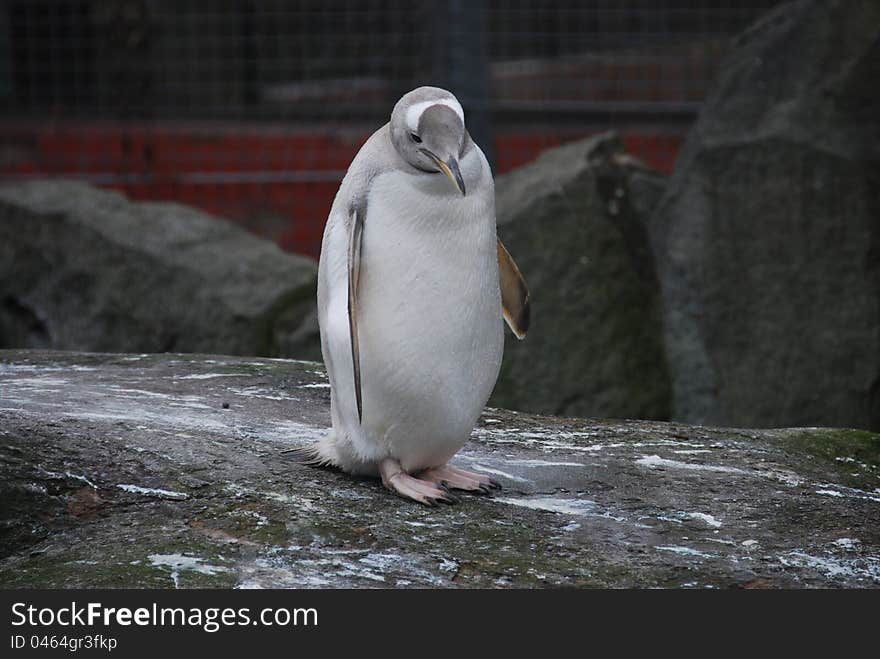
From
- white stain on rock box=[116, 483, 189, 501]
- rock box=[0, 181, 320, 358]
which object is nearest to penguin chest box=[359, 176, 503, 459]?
white stain on rock box=[116, 483, 189, 501]

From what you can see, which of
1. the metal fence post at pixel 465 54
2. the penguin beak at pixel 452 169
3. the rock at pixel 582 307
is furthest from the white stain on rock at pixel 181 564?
the metal fence post at pixel 465 54

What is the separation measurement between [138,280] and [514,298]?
281 cm

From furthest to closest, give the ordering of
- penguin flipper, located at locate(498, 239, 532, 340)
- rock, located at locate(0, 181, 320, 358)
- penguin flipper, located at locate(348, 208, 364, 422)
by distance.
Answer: rock, located at locate(0, 181, 320, 358) < penguin flipper, located at locate(498, 239, 532, 340) < penguin flipper, located at locate(348, 208, 364, 422)

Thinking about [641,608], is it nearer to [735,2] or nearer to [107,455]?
[107,455]

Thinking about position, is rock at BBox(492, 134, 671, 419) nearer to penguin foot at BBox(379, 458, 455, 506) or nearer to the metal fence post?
the metal fence post

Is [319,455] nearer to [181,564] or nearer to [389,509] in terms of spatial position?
[389,509]

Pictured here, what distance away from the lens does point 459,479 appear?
291 centimetres

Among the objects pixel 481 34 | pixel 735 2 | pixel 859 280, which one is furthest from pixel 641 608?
pixel 735 2

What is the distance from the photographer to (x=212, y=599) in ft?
7.40

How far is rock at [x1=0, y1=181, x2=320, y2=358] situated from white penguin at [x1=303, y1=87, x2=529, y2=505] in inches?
95.7

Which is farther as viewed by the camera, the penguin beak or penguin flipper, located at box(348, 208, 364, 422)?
penguin flipper, located at box(348, 208, 364, 422)

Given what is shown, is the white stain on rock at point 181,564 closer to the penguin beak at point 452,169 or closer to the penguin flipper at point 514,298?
the penguin beak at point 452,169

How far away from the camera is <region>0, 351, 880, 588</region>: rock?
244 cm

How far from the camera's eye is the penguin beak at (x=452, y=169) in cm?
260
